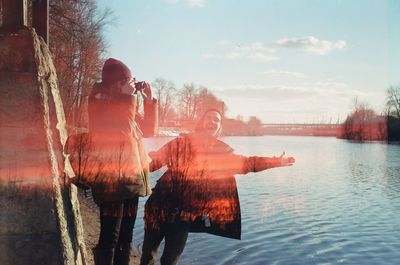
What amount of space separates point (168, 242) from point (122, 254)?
0.51 meters

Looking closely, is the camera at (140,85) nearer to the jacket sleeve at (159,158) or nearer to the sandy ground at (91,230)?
the jacket sleeve at (159,158)

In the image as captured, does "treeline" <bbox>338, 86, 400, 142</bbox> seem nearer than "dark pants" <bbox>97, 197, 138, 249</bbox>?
No

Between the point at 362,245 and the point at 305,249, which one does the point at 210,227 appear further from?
the point at 362,245

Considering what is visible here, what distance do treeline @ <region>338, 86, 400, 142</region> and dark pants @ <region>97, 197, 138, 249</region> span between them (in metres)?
70.8

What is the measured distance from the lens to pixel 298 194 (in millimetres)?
18953

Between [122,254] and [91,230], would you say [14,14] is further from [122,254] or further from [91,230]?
[91,230]

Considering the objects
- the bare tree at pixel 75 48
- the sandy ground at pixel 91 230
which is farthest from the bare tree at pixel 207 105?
the bare tree at pixel 75 48

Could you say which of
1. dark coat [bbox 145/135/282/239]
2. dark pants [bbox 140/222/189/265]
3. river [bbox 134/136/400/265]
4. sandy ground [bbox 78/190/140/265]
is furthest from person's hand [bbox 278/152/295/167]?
sandy ground [bbox 78/190/140/265]

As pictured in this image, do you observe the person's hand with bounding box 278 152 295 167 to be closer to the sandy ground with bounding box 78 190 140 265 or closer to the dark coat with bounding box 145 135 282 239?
the dark coat with bounding box 145 135 282 239

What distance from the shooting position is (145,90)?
145 inches

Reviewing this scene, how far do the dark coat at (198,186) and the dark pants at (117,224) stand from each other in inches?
12.8

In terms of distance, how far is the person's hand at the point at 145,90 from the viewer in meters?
3.65

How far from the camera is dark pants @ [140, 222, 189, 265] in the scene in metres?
3.88

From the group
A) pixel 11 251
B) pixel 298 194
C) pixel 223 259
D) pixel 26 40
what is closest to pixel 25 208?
pixel 11 251
